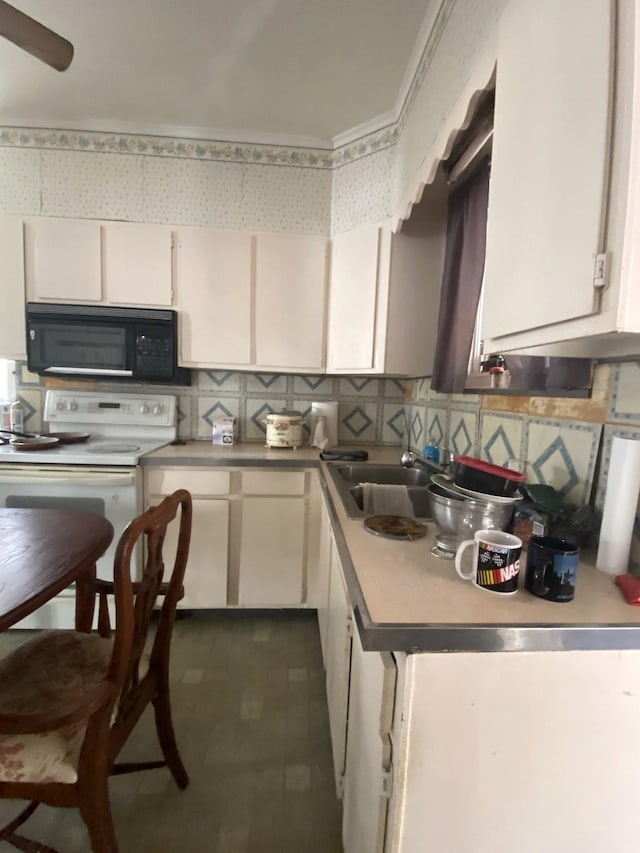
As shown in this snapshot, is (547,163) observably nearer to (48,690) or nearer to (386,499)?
(386,499)

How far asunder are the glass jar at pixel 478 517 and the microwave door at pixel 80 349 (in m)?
1.96

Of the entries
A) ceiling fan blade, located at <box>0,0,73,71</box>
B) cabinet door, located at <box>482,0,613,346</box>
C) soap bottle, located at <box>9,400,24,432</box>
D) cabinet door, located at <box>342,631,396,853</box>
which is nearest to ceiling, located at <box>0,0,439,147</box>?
ceiling fan blade, located at <box>0,0,73,71</box>

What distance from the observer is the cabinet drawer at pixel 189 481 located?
2150 millimetres

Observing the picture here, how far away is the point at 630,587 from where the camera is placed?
0.81 m

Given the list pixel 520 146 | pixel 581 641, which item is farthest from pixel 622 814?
pixel 520 146

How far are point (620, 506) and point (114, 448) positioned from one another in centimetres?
216

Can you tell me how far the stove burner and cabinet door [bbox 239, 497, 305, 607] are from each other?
0.65 metres

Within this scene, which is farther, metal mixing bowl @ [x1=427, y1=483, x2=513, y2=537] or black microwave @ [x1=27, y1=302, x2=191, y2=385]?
black microwave @ [x1=27, y1=302, x2=191, y2=385]

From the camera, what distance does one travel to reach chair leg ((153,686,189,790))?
1.33 meters

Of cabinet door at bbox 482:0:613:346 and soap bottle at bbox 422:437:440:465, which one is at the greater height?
cabinet door at bbox 482:0:613:346

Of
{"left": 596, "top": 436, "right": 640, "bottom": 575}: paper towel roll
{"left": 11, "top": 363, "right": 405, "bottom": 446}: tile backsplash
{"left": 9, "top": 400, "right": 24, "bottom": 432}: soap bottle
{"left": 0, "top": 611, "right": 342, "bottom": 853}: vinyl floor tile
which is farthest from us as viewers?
{"left": 11, "top": 363, "right": 405, "bottom": 446}: tile backsplash

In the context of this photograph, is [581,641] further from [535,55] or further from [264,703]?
[264,703]

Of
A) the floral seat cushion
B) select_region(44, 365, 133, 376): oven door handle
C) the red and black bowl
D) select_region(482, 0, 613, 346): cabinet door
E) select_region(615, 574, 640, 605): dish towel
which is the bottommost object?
the floral seat cushion

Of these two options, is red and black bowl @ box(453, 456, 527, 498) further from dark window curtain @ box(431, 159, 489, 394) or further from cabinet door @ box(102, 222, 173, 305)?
cabinet door @ box(102, 222, 173, 305)
